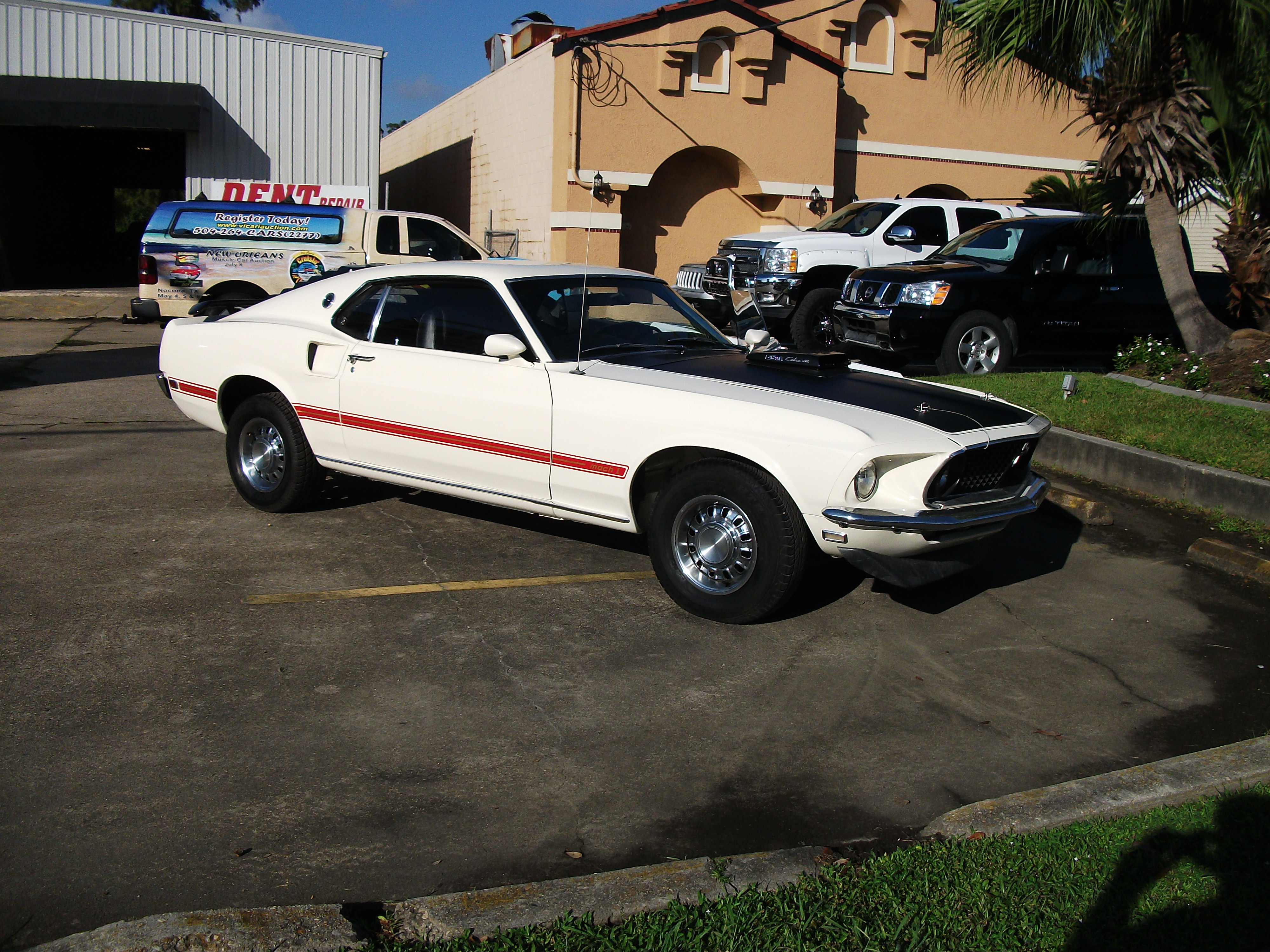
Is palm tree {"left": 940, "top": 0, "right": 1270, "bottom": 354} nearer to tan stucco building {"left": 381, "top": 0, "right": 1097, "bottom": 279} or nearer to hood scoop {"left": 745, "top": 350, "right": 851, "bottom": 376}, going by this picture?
hood scoop {"left": 745, "top": 350, "right": 851, "bottom": 376}

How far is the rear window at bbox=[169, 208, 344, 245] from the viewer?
1514 centimetres

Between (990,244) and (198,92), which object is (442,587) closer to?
(990,244)

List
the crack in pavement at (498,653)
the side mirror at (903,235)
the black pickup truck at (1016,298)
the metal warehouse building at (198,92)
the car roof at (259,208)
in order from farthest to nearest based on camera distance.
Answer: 1. the metal warehouse building at (198,92)
2. the car roof at (259,208)
3. the side mirror at (903,235)
4. the black pickup truck at (1016,298)
5. the crack in pavement at (498,653)

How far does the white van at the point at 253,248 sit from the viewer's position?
15.0 meters

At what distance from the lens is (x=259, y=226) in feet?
50.3

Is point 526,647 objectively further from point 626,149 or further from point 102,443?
point 626,149

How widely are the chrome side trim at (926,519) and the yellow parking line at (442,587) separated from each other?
139 cm

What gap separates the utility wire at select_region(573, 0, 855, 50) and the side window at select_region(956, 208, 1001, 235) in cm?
498

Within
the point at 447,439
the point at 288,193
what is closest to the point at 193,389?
the point at 447,439

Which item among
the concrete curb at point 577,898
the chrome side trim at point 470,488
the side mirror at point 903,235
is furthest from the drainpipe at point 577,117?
the concrete curb at point 577,898

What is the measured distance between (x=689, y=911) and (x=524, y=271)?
12.9ft

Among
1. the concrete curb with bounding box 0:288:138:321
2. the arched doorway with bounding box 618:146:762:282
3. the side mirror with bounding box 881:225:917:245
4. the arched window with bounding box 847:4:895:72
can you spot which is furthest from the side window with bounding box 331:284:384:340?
the arched window with bounding box 847:4:895:72

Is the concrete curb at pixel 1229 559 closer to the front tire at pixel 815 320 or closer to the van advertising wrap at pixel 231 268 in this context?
the front tire at pixel 815 320

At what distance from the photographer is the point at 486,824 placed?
11.0 feet
